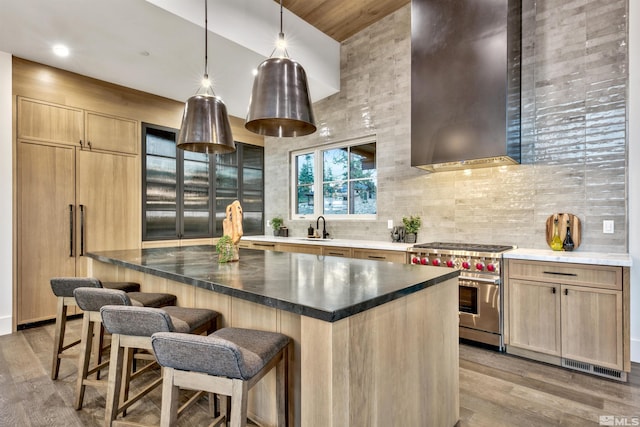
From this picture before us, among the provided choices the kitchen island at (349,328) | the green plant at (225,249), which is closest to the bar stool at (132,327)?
the kitchen island at (349,328)

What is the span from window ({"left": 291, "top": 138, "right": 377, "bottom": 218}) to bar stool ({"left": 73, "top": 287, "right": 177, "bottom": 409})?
293 centimetres

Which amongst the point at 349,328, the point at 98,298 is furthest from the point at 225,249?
the point at 349,328

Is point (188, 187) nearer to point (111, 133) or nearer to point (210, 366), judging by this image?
point (111, 133)

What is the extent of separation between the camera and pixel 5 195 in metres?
3.37

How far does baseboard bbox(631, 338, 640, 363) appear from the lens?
262 centimetres

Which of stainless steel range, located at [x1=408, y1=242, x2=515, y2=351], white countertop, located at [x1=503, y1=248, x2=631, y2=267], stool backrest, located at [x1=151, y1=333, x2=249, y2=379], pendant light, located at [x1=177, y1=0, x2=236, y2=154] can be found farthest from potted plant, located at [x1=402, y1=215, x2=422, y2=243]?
stool backrest, located at [x1=151, y1=333, x2=249, y2=379]

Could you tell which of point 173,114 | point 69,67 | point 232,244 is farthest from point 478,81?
point 69,67

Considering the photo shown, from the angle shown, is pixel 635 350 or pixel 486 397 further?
pixel 635 350

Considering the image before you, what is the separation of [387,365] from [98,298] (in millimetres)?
1596

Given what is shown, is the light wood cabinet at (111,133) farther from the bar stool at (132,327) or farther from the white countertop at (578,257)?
the white countertop at (578,257)

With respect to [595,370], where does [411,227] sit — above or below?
above

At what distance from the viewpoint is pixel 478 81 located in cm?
295

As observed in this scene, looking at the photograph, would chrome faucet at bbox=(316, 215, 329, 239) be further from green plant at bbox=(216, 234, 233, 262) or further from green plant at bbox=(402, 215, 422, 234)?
green plant at bbox=(216, 234, 233, 262)

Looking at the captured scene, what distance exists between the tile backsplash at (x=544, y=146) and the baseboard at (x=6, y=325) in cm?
425
